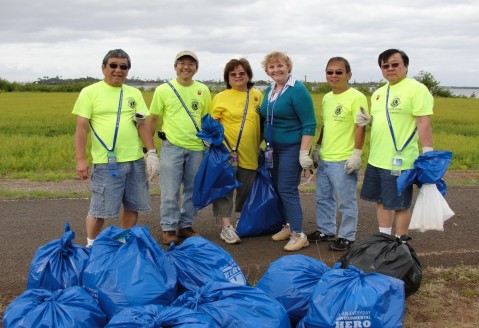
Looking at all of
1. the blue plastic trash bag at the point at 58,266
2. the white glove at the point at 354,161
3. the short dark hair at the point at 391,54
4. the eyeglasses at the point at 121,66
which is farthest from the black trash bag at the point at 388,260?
the eyeglasses at the point at 121,66

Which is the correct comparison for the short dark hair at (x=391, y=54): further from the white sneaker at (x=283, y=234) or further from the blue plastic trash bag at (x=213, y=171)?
the white sneaker at (x=283, y=234)

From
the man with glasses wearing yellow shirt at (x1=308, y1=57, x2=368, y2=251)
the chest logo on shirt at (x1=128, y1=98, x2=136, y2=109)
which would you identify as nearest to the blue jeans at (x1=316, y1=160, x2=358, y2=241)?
the man with glasses wearing yellow shirt at (x1=308, y1=57, x2=368, y2=251)

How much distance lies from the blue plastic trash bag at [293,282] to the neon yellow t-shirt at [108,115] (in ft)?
5.63

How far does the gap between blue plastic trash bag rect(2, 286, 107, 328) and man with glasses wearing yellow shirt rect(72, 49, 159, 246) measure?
1.56 meters

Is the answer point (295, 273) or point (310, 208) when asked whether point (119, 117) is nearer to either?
point (295, 273)

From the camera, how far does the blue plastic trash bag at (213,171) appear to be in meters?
4.98

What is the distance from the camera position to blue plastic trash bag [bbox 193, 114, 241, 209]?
196 inches

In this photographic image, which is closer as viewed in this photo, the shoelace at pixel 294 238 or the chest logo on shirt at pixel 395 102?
the chest logo on shirt at pixel 395 102

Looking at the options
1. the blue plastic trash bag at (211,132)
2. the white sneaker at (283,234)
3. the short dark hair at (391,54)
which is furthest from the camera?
the white sneaker at (283,234)

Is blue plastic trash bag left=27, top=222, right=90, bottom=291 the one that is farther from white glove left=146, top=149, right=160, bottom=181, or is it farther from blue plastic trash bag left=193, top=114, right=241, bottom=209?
blue plastic trash bag left=193, top=114, right=241, bottom=209

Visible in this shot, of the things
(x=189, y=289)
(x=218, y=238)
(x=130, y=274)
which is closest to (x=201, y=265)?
(x=189, y=289)

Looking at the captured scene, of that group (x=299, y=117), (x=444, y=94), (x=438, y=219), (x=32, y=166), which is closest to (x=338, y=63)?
(x=299, y=117)

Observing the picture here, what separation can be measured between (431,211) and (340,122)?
3.76ft

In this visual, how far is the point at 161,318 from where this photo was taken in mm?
2625
